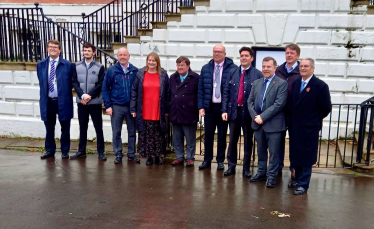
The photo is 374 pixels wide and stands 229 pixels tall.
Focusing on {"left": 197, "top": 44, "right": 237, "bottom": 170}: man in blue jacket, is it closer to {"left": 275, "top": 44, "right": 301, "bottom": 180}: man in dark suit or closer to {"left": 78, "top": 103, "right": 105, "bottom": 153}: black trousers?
{"left": 275, "top": 44, "right": 301, "bottom": 180}: man in dark suit

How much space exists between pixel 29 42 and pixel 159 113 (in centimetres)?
441

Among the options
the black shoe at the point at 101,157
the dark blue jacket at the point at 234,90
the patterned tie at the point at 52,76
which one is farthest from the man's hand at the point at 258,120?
the patterned tie at the point at 52,76

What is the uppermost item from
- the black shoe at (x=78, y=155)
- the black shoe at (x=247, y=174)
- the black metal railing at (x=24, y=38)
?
the black metal railing at (x=24, y=38)

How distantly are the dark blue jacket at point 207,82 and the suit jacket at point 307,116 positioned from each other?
1193 mm

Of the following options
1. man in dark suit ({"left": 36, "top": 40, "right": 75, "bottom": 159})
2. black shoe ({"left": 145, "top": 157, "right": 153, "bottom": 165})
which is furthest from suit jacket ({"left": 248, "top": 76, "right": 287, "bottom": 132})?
man in dark suit ({"left": 36, "top": 40, "right": 75, "bottom": 159})

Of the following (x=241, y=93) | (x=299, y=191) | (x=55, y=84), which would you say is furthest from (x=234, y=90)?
(x=55, y=84)

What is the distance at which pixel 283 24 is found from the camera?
9.03m

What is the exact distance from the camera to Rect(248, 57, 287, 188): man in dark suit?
5457 mm

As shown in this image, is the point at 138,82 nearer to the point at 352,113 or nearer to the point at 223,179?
the point at 223,179

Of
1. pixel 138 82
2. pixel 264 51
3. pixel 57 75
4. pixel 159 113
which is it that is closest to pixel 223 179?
pixel 159 113

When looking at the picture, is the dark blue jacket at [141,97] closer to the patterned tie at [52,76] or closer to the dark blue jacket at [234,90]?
the dark blue jacket at [234,90]

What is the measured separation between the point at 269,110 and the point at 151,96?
213 cm

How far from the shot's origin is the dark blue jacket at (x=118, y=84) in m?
6.70

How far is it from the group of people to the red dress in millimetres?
17
